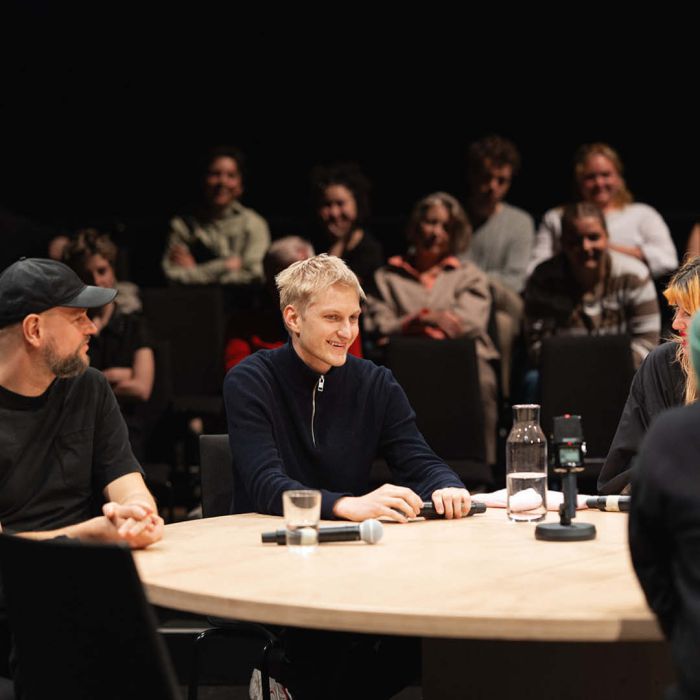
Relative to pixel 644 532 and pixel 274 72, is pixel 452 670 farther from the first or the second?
pixel 274 72

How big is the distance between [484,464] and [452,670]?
255cm

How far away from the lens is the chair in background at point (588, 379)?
16.7 ft

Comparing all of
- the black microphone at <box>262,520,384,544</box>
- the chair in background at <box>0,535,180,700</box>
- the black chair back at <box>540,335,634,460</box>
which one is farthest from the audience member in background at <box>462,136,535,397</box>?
the chair in background at <box>0,535,180,700</box>

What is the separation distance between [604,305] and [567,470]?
3183 mm

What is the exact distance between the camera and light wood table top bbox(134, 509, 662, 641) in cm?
191

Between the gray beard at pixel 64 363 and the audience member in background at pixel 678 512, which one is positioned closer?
the audience member in background at pixel 678 512

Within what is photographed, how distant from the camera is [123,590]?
6.12ft

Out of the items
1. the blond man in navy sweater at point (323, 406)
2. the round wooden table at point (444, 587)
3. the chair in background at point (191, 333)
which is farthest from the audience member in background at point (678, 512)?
the chair in background at point (191, 333)

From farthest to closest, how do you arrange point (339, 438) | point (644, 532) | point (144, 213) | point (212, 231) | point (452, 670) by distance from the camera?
1. point (144, 213)
2. point (212, 231)
3. point (339, 438)
4. point (452, 670)
5. point (644, 532)

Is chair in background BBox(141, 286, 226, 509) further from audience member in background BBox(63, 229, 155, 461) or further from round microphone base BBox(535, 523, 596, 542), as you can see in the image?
round microphone base BBox(535, 523, 596, 542)

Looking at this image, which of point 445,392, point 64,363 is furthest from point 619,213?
point 64,363

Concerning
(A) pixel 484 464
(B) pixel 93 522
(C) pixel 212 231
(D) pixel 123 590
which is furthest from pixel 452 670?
(C) pixel 212 231

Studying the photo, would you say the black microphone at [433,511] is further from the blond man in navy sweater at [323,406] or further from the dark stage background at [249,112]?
the dark stage background at [249,112]

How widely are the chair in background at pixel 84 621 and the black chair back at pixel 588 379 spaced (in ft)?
10.9
